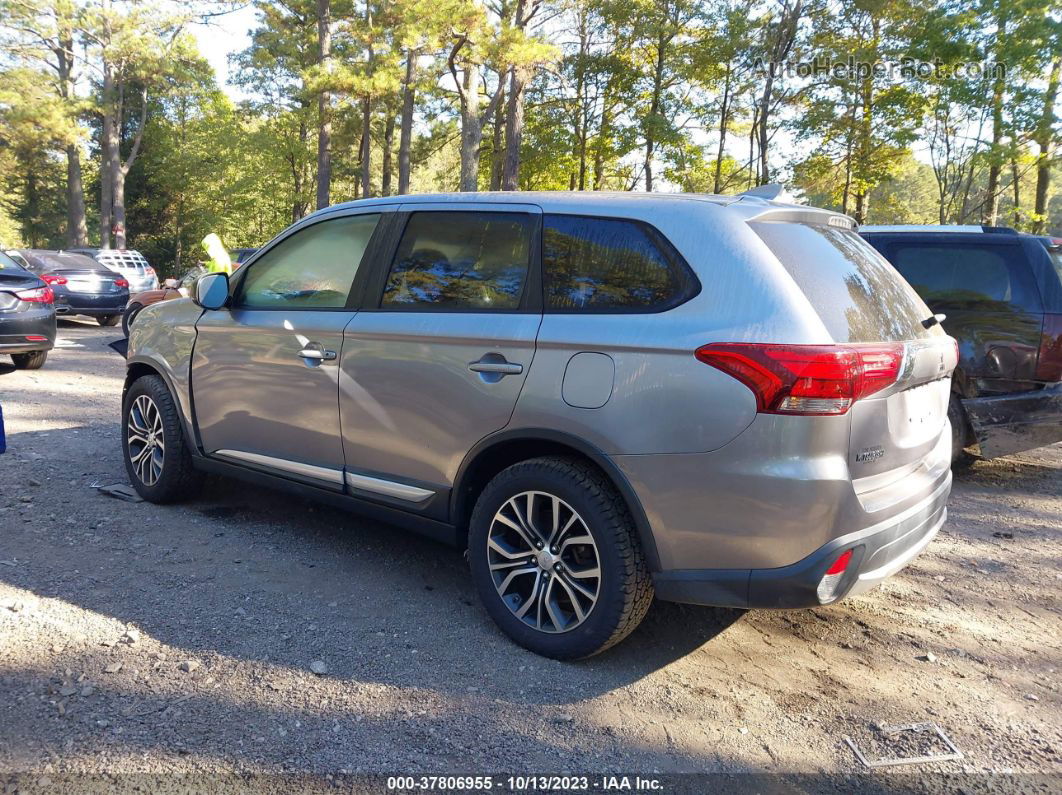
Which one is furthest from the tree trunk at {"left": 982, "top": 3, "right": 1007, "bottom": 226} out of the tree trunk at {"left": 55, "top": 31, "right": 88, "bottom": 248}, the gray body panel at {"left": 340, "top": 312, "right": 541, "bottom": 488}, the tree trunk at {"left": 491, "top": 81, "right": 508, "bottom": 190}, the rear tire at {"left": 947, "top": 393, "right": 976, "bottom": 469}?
the tree trunk at {"left": 55, "top": 31, "right": 88, "bottom": 248}

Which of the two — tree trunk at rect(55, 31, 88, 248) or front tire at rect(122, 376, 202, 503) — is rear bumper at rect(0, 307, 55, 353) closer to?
front tire at rect(122, 376, 202, 503)

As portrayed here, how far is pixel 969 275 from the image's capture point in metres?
5.70

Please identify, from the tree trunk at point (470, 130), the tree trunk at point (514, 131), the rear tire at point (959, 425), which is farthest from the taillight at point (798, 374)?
the tree trunk at point (470, 130)

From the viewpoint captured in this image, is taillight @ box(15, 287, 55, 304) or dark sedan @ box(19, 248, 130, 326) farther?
dark sedan @ box(19, 248, 130, 326)

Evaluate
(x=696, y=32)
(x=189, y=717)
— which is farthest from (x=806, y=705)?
(x=696, y=32)

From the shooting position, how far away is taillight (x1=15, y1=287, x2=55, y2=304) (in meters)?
9.06

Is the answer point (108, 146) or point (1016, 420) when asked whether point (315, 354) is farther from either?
point (108, 146)

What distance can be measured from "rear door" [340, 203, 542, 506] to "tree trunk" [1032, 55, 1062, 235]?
1900 centimetres

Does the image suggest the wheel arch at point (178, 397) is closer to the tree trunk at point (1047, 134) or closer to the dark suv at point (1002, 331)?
the dark suv at point (1002, 331)

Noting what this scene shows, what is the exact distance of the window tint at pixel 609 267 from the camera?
112 inches

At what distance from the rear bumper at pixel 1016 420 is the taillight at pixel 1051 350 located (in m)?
0.10

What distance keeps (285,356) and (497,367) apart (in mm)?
1389

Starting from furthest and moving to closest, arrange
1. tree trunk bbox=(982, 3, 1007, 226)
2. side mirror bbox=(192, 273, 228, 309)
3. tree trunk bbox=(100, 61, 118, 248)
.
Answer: tree trunk bbox=(100, 61, 118, 248)
tree trunk bbox=(982, 3, 1007, 226)
side mirror bbox=(192, 273, 228, 309)

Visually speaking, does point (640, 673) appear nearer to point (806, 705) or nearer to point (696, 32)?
point (806, 705)
